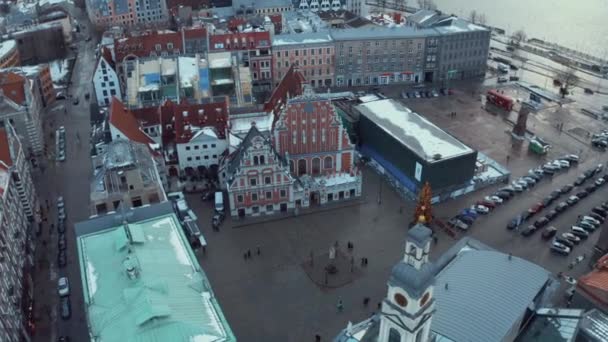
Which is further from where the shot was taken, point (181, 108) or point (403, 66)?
point (403, 66)

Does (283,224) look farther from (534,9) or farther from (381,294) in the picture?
(534,9)

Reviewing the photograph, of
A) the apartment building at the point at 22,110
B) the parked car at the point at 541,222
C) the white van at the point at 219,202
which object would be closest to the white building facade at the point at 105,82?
the apartment building at the point at 22,110

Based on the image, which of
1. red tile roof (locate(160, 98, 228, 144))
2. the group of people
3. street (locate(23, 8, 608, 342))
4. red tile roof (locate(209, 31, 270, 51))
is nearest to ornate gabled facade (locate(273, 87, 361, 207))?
street (locate(23, 8, 608, 342))

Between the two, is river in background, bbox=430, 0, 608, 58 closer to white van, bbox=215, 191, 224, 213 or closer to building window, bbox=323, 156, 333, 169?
building window, bbox=323, 156, 333, 169

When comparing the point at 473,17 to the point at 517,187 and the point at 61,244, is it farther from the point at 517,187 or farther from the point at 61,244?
the point at 61,244

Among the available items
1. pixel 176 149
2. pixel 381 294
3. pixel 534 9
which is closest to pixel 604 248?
pixel 381 294

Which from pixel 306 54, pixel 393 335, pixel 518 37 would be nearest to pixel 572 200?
pixel 393 335

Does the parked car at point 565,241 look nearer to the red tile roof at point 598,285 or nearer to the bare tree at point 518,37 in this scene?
the red tile roof at point 598,285
